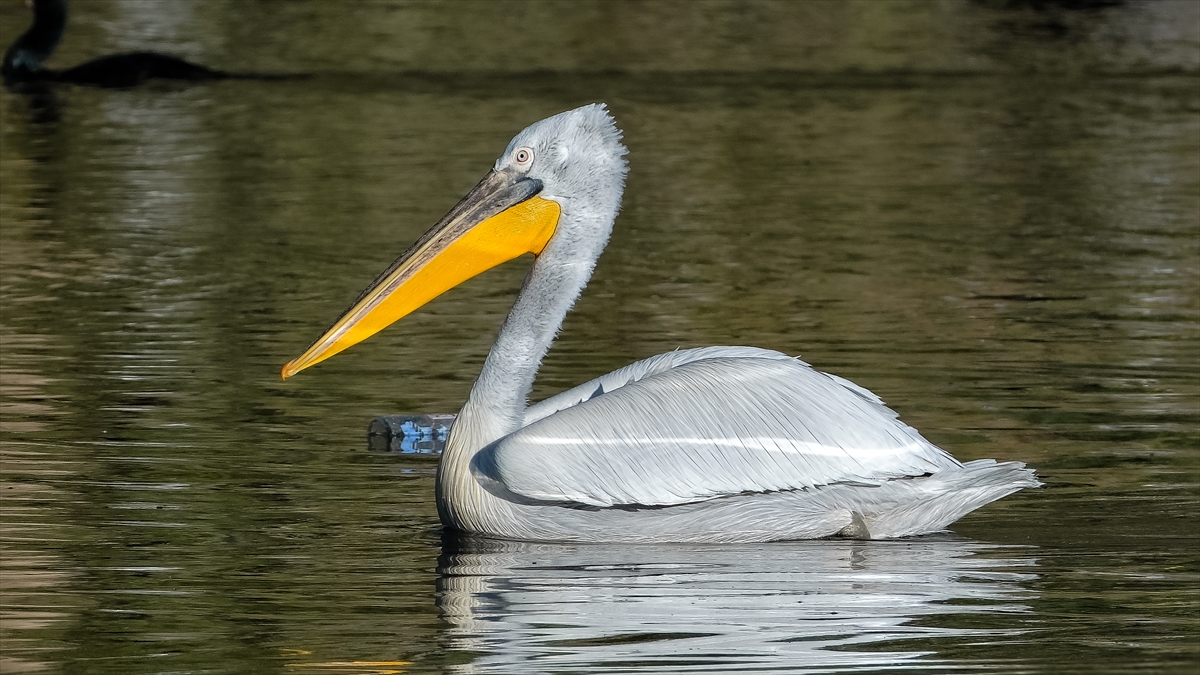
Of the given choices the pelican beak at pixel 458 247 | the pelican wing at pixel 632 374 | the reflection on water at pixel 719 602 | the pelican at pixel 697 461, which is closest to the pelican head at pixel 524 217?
the pelican beak at pixel 458 247

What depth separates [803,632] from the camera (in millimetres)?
4820

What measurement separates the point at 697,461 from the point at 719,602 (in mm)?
636

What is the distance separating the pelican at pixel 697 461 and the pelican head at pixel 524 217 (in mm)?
149

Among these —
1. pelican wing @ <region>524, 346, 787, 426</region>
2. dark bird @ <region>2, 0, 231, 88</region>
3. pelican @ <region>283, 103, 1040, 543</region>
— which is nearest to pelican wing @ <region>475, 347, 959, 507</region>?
pelican @ <region>283, 103, 1040, 543</region>

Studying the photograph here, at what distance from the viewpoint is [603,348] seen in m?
8.52

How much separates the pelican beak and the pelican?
8 cm

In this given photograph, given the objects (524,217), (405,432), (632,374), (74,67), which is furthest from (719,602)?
(74,67)

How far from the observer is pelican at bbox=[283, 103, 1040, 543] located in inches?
221

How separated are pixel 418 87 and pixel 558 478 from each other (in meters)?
14.8

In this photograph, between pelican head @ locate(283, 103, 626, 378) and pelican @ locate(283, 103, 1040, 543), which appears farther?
pelican head @ locate(283, 103, 626, 378)

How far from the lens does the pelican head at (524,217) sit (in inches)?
239

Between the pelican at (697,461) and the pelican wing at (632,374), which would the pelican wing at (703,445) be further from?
the pelican wing at (632,374)

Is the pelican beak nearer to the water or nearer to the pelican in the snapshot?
the pelican

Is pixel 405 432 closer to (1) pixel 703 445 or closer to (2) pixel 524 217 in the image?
(2) pixel 524 217
